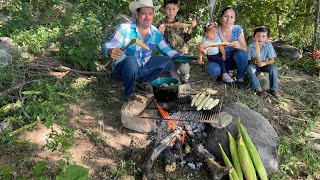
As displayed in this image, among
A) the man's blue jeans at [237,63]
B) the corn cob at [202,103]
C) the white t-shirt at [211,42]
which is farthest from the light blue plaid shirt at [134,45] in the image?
the corn cob at [202,103]

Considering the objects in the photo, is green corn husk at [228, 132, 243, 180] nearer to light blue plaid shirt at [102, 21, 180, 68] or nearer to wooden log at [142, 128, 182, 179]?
wooden log at [142, 128, 182, 179]

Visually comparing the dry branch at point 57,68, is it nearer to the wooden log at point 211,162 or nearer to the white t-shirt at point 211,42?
the white t-shirt at point 211,42

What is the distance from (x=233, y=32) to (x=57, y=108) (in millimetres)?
3422

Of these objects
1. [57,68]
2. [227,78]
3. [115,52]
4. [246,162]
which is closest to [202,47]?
[227,78]

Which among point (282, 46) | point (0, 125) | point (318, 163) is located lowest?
point (318, 163)

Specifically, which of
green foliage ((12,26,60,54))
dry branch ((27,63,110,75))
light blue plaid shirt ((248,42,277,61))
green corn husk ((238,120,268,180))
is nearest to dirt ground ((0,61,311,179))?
green corn husk ((238,120,268,180))

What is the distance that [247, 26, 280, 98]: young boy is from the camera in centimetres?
554

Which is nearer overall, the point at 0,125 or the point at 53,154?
the point at 53,154

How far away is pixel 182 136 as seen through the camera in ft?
13.3

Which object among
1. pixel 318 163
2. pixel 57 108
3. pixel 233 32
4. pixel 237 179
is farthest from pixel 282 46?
pixel 57 108

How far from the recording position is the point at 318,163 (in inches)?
155

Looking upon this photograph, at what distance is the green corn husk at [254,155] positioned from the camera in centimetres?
365

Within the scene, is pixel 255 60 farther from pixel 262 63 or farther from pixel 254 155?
pixel 254 155

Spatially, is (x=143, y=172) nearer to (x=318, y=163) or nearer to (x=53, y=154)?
(x=53, y=154)
